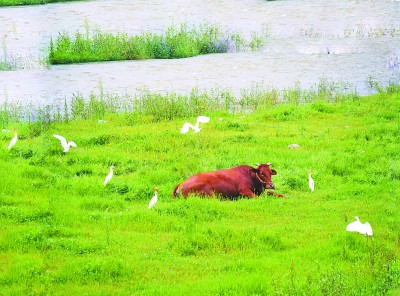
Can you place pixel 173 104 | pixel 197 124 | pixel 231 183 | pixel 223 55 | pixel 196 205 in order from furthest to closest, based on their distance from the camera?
pixel 223 55 → pixel 173 104 → pixel 197 124 → pixel 231 183 → pixel 196 205

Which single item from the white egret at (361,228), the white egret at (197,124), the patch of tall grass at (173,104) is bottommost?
the patch of tall grass at (173,104)

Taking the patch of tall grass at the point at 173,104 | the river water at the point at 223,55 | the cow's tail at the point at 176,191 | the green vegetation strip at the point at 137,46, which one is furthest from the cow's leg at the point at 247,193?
the green vegetation strip at the point at 137,46

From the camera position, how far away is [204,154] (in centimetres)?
1426

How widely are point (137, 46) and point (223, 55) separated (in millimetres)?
3365

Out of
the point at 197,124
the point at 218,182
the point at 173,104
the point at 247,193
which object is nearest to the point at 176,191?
the point at 218,182

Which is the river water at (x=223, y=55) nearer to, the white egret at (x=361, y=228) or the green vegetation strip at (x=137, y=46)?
the green vegetation strip at (x=137, y=46)

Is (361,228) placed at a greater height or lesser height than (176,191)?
greater

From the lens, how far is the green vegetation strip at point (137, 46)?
26.5m

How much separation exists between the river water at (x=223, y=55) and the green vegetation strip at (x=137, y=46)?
60 cm

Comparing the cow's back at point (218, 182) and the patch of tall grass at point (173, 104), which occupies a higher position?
the cow's back at point (218, 182)

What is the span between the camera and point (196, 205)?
10742mm

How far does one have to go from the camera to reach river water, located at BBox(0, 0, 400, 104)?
22.2 m

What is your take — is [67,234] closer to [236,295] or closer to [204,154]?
[236,295]

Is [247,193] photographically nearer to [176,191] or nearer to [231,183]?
[231,183]
